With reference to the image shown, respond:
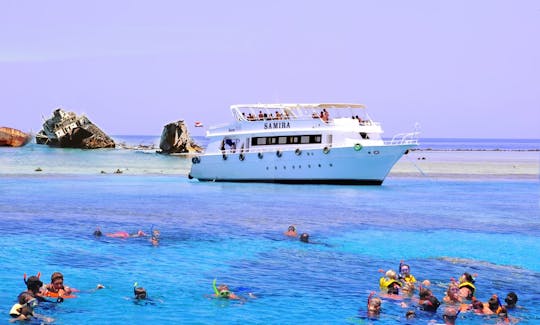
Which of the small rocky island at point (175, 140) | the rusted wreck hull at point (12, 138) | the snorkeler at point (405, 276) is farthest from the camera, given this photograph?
the rusted wreck hull at point (12, 138)

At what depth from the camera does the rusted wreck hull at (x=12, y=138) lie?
147 metres

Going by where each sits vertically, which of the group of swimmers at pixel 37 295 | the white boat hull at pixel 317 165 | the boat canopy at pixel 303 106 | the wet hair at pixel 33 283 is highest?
the boat canopy at pixel 303 106

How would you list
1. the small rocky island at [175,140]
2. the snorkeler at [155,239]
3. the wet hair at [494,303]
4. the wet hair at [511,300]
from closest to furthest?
1. the wet hair at [494,303]
2. the wet hair at [511,300]
3. the snorkeler at [155,239]
4. the small rocky island at [175,140]

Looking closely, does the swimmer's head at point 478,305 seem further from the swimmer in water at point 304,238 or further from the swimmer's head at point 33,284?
the swimmer's head at point 33,284

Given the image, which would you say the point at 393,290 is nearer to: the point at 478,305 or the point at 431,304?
the point at 431,304

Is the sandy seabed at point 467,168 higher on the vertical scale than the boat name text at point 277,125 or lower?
lower

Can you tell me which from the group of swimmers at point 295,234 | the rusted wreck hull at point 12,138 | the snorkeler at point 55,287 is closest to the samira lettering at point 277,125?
the group of swimmers at point 295,234

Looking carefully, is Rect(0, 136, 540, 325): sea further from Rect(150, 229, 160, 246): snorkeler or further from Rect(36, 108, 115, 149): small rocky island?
Rect(36, 108, 115, 149): small rocky island

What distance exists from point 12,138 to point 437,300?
145m

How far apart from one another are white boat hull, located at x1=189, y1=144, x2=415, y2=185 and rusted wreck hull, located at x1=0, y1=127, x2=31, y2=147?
350ft

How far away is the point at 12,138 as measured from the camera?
147125 millimetres

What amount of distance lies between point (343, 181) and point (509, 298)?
112 feet

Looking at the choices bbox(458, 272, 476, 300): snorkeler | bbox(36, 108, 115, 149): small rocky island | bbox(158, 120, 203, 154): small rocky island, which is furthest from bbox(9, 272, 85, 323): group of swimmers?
bbox(36, 108, 115, 149): small rocky island

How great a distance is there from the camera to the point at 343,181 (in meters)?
51.0
